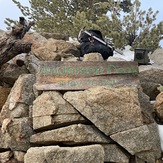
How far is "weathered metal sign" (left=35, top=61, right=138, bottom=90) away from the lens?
4.82 metres

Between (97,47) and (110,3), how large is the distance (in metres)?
4.80

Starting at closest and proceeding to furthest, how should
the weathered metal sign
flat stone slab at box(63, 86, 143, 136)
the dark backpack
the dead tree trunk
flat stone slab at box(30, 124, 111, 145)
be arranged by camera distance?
flat stone slab at box(30, 124, 111, 145) < flat stone slab at box(63, 86, 143, 136) < the weathered metal sign < the dead tree trunk < the dark backpack

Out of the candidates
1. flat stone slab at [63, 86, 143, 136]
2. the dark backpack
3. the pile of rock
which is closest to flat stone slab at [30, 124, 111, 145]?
the pile of rock

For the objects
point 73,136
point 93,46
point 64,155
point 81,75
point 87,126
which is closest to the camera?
point 64,155

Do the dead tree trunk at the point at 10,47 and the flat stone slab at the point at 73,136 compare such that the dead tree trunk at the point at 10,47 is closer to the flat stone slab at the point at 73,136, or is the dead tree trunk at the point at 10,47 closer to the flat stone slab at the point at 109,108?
the flat stone slab at the point at 109,108

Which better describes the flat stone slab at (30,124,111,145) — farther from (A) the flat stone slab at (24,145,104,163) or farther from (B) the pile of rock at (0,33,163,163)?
(A) the flat stone slab at (24,145,104,163)

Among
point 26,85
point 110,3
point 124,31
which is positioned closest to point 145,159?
point 26,85

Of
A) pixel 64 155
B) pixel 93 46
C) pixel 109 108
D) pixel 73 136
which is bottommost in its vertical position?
pixel 64 155

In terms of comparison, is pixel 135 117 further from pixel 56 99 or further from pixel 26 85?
pixel 26 85

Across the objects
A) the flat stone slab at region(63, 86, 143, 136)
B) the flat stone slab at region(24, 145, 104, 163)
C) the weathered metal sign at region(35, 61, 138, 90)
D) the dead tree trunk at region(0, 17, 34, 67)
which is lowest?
the flat stone slab at region(24, 145, 104, 163)

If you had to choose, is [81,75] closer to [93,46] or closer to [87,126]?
[87,126]

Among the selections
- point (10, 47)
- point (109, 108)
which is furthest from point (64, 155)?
point (10, 47)

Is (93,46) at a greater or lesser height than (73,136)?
greater

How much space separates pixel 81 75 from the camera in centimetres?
489
